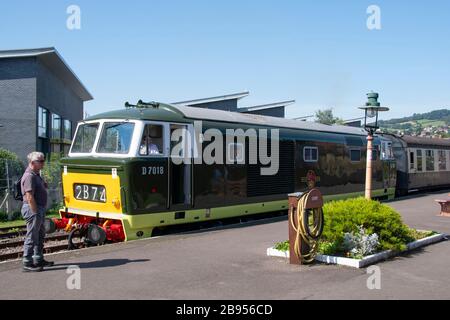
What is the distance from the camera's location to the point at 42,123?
2941cm

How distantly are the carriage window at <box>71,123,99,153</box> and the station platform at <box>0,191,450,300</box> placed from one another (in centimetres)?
266

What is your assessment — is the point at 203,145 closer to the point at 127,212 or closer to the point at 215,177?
the point at 215,177

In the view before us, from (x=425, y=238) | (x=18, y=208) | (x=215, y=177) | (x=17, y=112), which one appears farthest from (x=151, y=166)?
(x=17, y=112)

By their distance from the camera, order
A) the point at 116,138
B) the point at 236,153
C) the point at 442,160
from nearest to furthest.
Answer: the point at 116,138 → the point at 236,153 → the point at 442,160

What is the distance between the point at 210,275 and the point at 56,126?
29.9m

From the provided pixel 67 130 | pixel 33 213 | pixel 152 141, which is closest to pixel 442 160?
pixel 152 141

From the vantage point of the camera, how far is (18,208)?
16.7 meters

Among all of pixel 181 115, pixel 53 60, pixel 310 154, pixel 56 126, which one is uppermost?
pixel 53 60

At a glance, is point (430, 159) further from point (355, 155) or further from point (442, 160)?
point (355, 155)

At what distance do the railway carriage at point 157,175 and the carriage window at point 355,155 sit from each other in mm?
4340

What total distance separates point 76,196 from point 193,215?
8.51 feet

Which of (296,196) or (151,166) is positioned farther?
(151,166)
